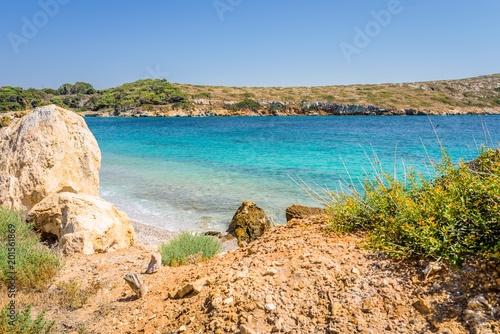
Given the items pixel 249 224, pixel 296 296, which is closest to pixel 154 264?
pixel 296 296

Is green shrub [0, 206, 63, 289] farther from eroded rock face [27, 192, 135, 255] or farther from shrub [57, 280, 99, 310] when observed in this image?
eroded rock face [27, 192, 135, 255]

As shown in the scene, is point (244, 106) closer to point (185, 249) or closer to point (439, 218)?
point (185, 249)

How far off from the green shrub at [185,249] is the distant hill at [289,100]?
88.6 meters

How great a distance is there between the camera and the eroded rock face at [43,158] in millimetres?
7215

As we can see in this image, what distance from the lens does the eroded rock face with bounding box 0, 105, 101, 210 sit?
7.21 metres

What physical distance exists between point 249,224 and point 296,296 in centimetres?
607

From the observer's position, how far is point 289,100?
105 metres

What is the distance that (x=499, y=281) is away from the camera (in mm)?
2447

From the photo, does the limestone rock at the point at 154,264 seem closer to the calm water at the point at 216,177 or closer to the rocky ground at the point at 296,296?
the rocky ground at the point at 296,296

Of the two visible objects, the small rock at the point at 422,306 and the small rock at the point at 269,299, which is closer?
the small rock at the point at 422,306

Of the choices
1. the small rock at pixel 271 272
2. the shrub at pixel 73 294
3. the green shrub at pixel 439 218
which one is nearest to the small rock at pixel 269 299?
the small rock at pixel 271 272

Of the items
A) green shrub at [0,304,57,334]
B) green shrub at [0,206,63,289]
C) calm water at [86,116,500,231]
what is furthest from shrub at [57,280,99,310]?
calm water at [86,116,500,231]

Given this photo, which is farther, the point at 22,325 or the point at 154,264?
the point at 154,264

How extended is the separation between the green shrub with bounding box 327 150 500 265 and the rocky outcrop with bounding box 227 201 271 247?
5.08 meters
